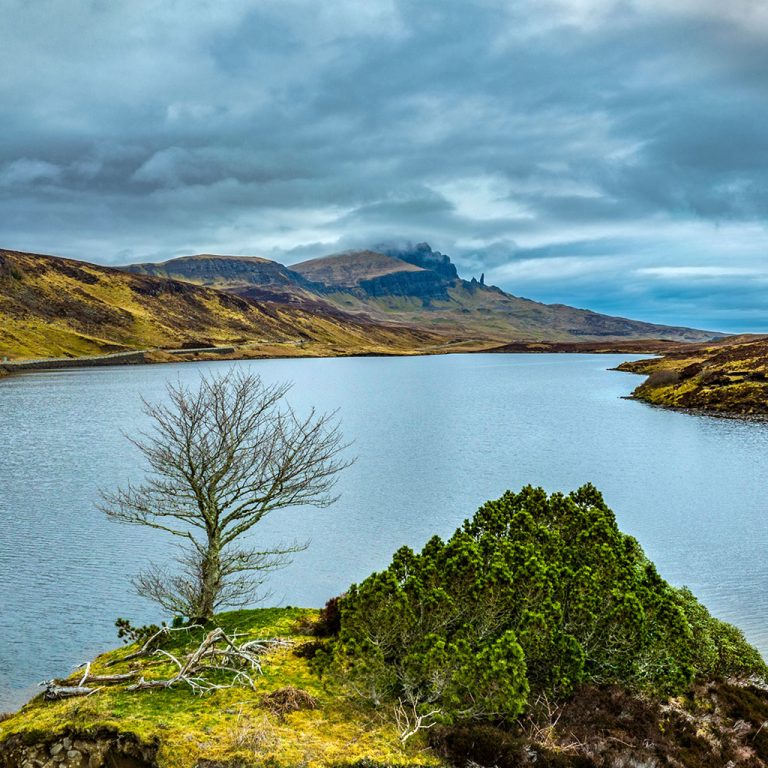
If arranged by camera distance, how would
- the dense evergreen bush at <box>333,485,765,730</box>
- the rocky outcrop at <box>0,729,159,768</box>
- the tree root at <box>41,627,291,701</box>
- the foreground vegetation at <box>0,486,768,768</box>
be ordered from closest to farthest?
the rocky outcrop at <box>0,729,159,768</box>, the foreground vegetation at <box>0,486,768,768</box>, the dense evergreen bush at <box>333,485,765,730</box>, the tree root at <box>41,627,291,701</box>

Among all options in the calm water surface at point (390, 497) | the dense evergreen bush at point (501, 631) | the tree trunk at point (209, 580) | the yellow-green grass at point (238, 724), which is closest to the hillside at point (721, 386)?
the calm water surface at point (390, 497)

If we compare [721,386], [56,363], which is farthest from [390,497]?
[56,363]

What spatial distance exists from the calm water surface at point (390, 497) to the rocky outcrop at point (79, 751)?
24.2 feet

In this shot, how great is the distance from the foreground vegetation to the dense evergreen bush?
0.05 meters

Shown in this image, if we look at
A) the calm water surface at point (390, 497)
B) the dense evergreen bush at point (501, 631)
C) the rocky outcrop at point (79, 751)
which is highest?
the dense evergreen bush at point (501, 631)

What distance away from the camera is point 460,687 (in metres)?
13.6

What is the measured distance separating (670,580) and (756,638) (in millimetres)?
6299

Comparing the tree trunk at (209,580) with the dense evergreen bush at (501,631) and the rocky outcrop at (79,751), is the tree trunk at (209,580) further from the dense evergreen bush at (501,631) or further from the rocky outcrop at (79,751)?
the rocky outcrop at (79,751)

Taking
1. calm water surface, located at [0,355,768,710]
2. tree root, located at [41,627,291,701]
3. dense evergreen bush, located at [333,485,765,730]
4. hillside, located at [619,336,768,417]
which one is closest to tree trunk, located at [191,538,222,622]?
tree root, located at [41,627,291,701]

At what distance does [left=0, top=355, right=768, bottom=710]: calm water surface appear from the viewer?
25156 millimetres

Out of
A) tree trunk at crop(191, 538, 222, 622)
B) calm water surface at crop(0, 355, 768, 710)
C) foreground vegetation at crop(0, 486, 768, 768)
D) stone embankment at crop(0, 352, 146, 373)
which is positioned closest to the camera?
foreground vegetation at crop(0, 486, 768, 768)

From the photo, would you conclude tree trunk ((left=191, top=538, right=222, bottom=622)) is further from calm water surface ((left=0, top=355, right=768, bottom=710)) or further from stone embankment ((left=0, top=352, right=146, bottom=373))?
stone embankment ((left=0, top=352, right=146, bottom=373))

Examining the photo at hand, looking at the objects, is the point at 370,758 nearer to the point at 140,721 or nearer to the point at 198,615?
the point at 140,721

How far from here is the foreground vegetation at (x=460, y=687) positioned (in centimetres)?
1227
